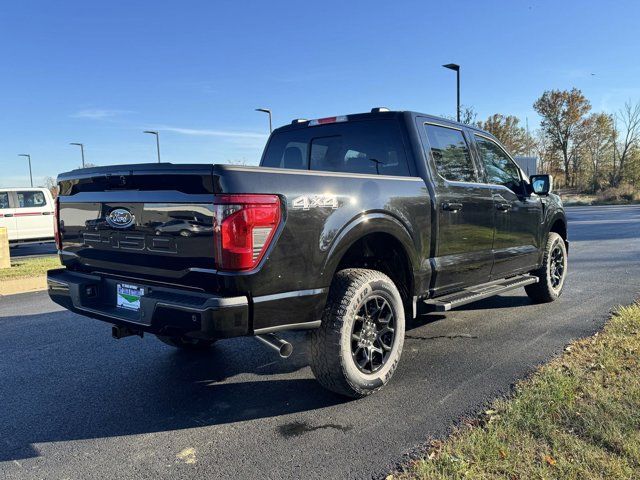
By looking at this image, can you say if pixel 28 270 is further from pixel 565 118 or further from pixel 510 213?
pixel 565 118

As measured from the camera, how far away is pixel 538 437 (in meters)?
2.73

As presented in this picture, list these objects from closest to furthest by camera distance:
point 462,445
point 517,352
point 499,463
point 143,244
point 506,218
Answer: point 499,463
point 462,445
point 143,244
point 517,352
point 506,218

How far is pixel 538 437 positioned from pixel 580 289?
4848mm

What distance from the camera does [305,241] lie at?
299cm

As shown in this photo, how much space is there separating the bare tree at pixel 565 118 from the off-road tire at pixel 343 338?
6384 cm

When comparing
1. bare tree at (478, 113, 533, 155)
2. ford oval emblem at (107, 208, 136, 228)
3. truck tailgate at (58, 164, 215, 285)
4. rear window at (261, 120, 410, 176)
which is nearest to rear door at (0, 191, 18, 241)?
rear window at (261, 120, 410, 176)

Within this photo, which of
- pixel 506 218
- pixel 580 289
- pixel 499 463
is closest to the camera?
pixel 499 463

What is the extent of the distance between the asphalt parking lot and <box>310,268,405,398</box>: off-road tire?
155mm

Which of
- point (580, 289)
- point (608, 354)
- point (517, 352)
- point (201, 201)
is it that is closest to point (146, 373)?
point (201, 201)

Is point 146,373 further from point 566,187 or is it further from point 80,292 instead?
point 566,187

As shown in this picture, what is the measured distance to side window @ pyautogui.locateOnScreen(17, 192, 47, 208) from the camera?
1532 cm

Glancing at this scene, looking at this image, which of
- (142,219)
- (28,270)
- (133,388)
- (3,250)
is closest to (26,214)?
(3,250)

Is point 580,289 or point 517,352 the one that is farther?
point 580,289

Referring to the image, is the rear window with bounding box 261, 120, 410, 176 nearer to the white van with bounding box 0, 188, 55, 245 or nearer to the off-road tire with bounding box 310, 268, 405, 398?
the off-road tire with bounding box 310, 268, 405, 398
